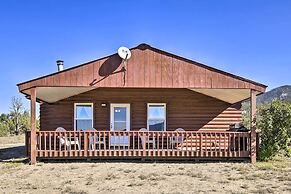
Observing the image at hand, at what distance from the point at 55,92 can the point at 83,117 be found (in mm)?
1905

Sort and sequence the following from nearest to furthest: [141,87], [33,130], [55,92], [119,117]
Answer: [33,130] → [141,87] → [55,92] → [119,117]

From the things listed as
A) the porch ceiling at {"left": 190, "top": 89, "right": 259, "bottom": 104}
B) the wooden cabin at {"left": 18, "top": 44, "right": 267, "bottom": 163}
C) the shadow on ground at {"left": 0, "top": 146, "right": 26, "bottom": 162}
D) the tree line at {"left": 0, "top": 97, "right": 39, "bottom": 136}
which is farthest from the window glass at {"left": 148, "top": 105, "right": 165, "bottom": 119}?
the tree line at {"left": 0, "top": 97, "right": 39, "bottom": 136}

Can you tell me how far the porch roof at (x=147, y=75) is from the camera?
1232 centimetres

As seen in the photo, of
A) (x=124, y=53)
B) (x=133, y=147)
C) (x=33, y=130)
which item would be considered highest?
(x=124, y=53)

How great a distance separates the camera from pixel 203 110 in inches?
615

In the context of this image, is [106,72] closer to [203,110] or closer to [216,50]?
[203,110]

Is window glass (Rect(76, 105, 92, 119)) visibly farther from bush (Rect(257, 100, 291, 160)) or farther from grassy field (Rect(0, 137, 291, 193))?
bush (Rect(257, 100, 291, 160))

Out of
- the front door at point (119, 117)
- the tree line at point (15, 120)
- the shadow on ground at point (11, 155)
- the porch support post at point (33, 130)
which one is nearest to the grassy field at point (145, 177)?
the porch support post at point (33, 130)

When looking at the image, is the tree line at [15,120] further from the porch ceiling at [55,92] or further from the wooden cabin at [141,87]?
the wooden cabin at [141,87]

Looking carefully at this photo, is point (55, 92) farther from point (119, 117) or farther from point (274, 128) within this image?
point (274, 128)

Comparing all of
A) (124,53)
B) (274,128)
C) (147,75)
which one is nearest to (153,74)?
(147,75)

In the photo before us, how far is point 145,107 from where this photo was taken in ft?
50.3

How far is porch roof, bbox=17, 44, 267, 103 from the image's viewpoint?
1232 centimetres

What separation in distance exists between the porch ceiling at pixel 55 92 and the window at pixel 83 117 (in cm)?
63
